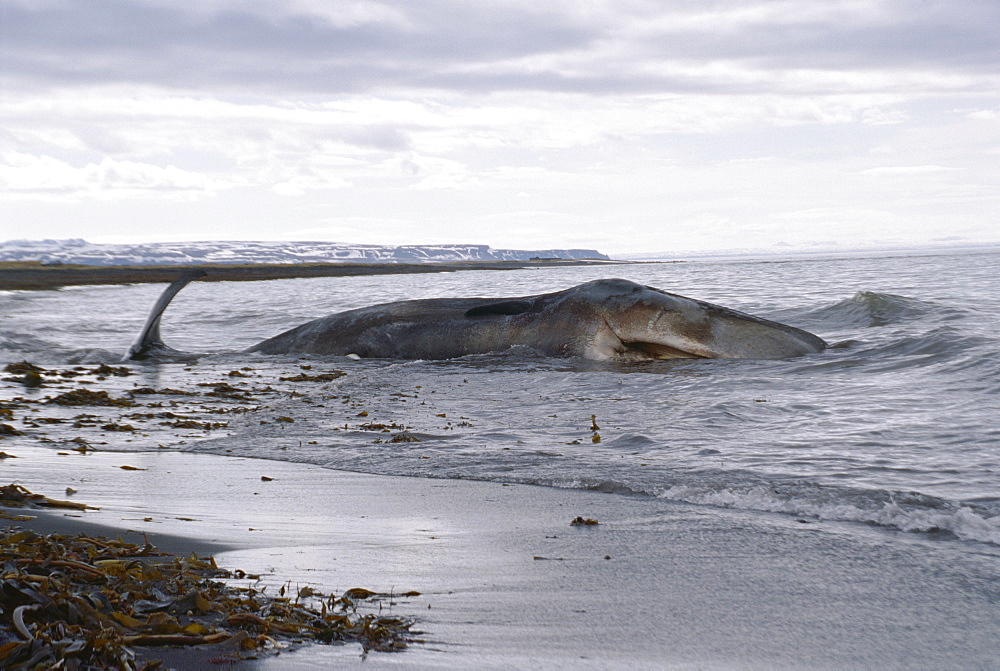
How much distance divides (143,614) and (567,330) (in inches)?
310

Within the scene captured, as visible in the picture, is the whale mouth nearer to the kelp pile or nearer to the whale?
the whale

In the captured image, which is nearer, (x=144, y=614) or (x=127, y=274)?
(x=144, y=614)

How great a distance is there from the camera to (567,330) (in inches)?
393

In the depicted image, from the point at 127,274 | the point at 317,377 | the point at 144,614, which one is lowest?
the point at 317,377

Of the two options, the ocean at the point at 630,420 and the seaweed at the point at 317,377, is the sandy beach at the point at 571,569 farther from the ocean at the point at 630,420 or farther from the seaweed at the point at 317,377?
the seaweed at the point at 317,377

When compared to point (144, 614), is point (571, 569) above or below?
below

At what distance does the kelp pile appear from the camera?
6.43ft

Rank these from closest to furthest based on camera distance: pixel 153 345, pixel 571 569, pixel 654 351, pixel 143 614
Answer: pixel 143 614
pixel 571 569
pixel 654 351
pixel 153 345

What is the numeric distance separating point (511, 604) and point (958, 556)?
1778 millimetres

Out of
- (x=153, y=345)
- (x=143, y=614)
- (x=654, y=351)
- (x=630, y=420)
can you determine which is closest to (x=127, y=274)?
(x=153, y=345)

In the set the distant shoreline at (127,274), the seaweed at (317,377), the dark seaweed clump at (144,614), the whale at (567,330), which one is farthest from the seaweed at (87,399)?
the distant shoreline at (127,274)

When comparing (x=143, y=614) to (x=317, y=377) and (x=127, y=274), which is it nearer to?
(x=317, y=377)

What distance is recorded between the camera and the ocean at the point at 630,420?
434cm

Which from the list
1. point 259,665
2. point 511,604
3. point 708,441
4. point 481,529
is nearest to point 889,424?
point 708,441
